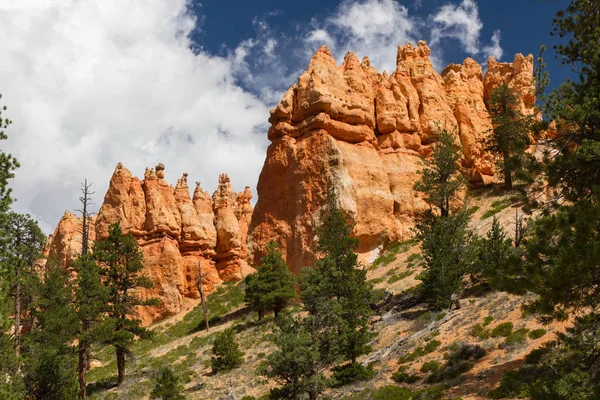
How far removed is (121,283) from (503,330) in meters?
24.9

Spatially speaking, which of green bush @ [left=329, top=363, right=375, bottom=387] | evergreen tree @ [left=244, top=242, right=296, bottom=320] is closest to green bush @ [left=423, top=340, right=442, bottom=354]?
green bush @ [left=329, top=363, right=375, bottom=387]

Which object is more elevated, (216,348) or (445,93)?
(445,93)

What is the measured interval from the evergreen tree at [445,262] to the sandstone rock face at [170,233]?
3224 cm

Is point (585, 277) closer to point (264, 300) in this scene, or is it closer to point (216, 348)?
point (216, 348)

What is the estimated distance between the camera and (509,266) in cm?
1322

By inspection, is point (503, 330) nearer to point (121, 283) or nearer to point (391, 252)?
point (391, 252)

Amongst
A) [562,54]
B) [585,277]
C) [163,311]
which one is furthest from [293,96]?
[585,277]

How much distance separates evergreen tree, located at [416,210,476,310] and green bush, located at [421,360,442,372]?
20.5 ft

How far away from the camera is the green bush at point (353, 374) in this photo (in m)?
23.0

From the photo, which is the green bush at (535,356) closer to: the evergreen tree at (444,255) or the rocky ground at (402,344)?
the rocky ground at (402,344)

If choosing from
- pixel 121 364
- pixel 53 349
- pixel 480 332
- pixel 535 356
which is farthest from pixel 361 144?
pixel 535 356

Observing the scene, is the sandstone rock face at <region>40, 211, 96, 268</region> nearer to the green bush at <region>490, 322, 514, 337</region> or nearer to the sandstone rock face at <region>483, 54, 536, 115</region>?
the sandstone rock face at <region>483, 54, 536, 115</region>

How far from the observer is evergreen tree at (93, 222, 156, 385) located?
3353 cm

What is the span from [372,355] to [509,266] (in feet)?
45.9
